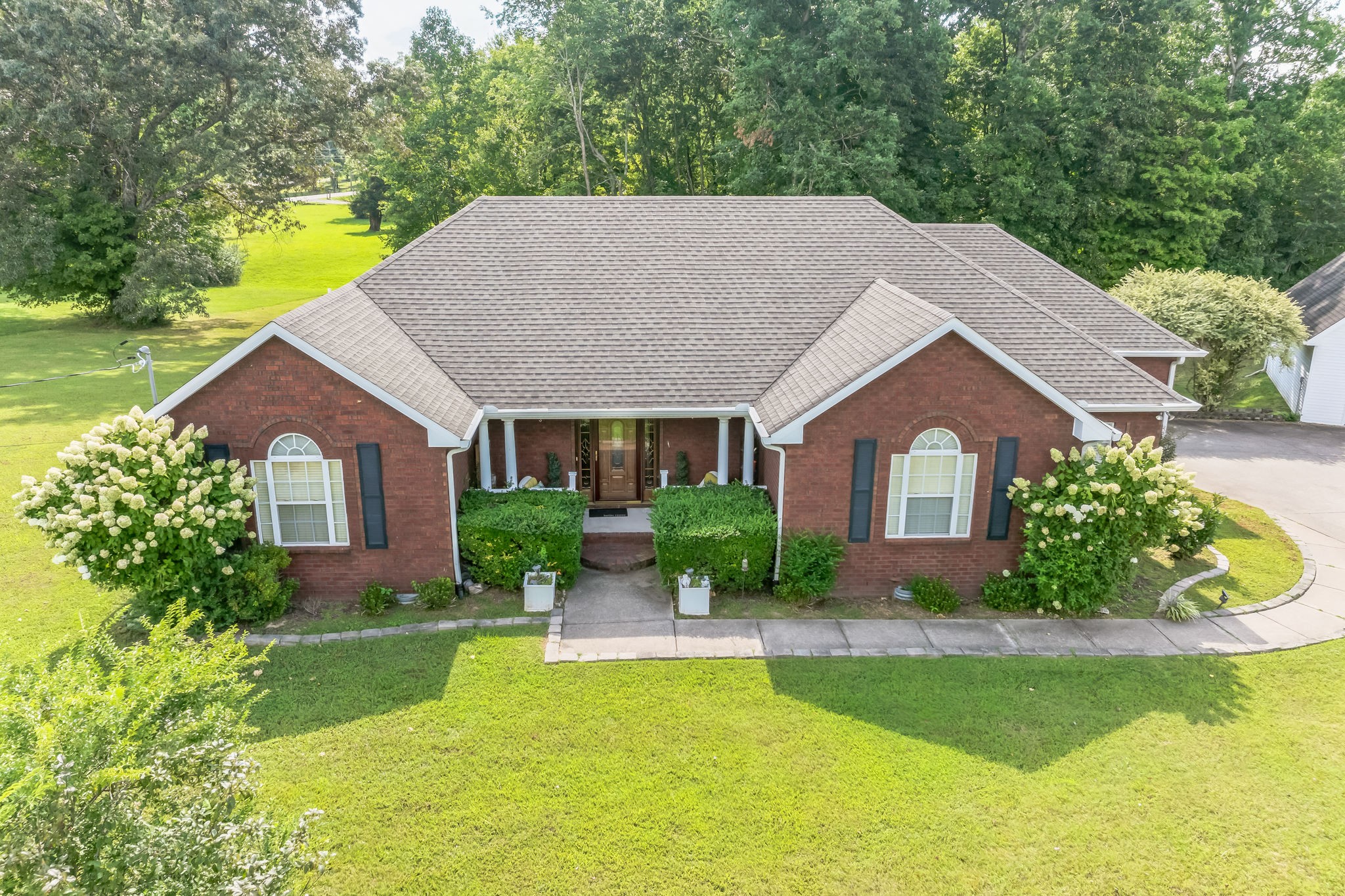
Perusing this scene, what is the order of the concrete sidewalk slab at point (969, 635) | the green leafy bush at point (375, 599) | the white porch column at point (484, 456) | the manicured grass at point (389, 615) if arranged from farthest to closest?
the white porch column at point (484, 456) → the green leafy bush at point (375, 599) → the manicured grass at point (389, 615) → the concrete sidewalk slab at point (969, 635)

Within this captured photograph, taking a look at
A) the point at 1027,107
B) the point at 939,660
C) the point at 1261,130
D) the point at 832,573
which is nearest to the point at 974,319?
the point at 832,573

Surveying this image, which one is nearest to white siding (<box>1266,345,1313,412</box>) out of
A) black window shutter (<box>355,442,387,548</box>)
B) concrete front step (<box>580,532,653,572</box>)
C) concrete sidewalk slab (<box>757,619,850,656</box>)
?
concrete sidewalk slab (<box>757,619,850,656</box>)

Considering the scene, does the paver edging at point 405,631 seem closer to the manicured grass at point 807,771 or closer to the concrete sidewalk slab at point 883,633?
the manicured grass at point 807,771

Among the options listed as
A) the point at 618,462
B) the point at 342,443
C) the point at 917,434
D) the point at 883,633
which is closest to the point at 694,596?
the point at 883,633

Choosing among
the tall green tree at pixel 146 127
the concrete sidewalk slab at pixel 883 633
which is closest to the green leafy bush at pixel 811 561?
the concrete sidewalk slab at pixel 883 633

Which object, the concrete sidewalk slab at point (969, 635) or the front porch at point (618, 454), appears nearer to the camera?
the concrete sidewalk slab at point (969, 635)

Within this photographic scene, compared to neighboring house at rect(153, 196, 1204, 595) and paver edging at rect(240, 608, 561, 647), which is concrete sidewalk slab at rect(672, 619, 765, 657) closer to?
paver edging at rect(240, 608, 561, 647)
